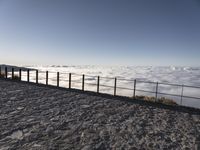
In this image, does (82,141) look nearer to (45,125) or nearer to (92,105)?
(45,125)

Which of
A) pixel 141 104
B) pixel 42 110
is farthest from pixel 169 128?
pixel 42 110

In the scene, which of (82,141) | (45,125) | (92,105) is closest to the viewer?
(82,141)

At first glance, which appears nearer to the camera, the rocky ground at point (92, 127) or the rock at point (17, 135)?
the rocky ground at point (92, 127)

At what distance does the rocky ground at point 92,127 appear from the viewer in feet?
15.1

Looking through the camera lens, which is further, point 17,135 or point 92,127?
point 92,127

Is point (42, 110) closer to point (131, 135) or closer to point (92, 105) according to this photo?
point (92, 105)

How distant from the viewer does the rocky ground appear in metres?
4.60

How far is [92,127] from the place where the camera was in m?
5.72

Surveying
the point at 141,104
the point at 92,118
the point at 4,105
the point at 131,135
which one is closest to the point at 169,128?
the point at 131,135

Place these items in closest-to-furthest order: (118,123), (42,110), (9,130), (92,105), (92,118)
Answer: (9,130)
(118,123)
(92,118)
(42,110)
(92,105)

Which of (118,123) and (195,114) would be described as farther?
(195,114)

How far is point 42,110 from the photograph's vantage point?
7332 millimetres

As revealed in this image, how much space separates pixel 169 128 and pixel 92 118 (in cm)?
258

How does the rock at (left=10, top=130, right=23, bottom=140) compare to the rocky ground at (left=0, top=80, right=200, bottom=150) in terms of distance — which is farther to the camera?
the rock at (left=10, top=130, right=23, bottom=140)
